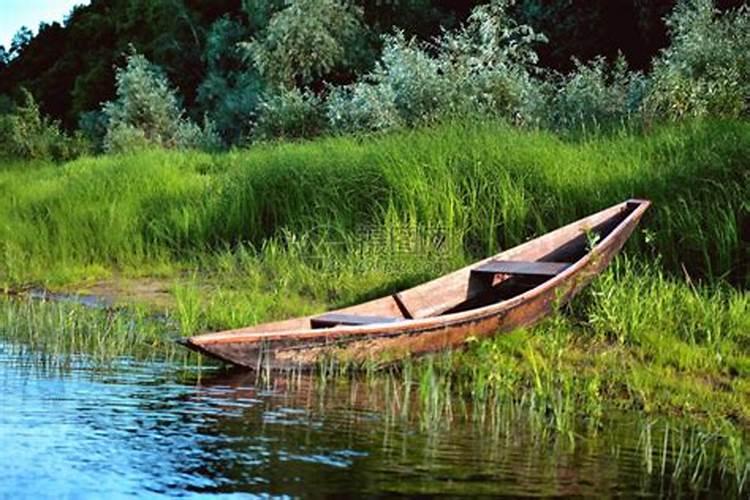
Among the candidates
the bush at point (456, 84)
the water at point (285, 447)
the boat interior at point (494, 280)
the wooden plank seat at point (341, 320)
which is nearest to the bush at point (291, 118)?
the bush at point (456, 84)

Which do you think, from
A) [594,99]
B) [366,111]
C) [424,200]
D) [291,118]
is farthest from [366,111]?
[424,200]

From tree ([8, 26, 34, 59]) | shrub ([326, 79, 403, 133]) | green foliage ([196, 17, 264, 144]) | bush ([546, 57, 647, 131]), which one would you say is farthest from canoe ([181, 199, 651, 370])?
tree ([8, 26, 34, 59])

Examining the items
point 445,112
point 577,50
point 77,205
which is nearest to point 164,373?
point 77,205

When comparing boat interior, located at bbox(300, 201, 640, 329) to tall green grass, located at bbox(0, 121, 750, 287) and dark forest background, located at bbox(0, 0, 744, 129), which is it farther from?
dark forest background, located at bbox(0, 0, 744, 129)

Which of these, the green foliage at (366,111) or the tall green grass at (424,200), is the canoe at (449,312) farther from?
the green foliage at (366,111)

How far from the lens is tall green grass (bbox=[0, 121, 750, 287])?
1102 cm

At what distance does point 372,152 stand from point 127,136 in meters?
16.2

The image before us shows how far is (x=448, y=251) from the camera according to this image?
38.4ft

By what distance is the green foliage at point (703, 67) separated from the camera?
1470cm

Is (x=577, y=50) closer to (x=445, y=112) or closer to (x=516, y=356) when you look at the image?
(x=445, y=112)

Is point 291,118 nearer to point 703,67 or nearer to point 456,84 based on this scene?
point 456,84

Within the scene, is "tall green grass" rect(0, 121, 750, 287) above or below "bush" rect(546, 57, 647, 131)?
below

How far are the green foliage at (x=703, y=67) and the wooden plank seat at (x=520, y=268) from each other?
15.6ft

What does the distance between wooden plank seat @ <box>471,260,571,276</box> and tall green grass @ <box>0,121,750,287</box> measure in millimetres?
935
